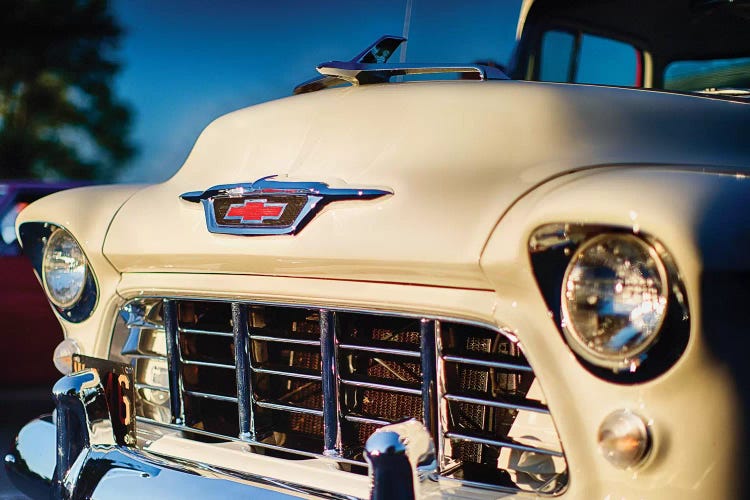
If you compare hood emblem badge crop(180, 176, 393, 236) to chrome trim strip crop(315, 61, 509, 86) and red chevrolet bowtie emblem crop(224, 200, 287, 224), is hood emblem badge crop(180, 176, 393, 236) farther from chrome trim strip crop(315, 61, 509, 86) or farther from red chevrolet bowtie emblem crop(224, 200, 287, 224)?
chrome trim strip crop(315, 61, 509, 86)

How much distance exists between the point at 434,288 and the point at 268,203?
444mm

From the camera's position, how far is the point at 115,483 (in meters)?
1.88

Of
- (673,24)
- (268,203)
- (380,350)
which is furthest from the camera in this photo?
(673,24)

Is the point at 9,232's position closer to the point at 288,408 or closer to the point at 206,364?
the point at 206,364

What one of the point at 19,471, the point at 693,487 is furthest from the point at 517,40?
the point at 19,471

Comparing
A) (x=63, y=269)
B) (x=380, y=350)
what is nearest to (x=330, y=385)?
(x=380, y=350)

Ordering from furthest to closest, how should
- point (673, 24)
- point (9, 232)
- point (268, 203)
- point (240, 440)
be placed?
1. point (9, 232)
2. point (673, 24)
3. point (240, 440)
4. point (268, 203)

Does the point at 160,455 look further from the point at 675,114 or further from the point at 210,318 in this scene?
the point at 675,114

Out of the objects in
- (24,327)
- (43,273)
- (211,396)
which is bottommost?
(24,327)

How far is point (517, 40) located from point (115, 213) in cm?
121

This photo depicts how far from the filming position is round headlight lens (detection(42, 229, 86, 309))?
2316 millimetres

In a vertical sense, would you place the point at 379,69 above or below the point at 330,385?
above

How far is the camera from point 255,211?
1908 mm

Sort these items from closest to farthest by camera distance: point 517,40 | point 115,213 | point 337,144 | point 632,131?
point 632,131
point 337,144
point 115,213
point 517,40
